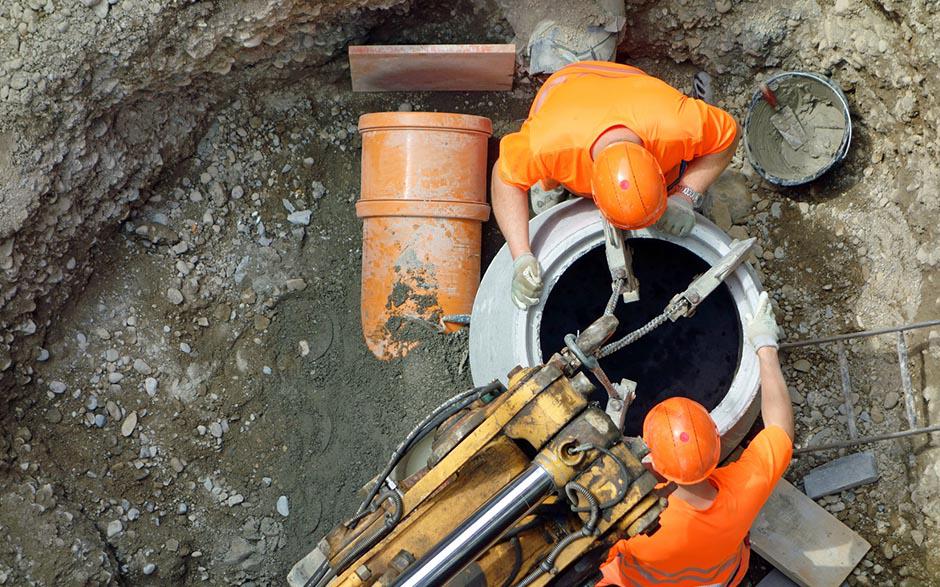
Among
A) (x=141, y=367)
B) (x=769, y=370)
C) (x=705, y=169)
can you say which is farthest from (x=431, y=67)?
(x=769, y=370)

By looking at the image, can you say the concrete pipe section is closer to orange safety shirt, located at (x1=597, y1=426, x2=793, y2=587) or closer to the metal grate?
orange safety shirt, located at (x1=597, y1=426, x2=793, y2=587)

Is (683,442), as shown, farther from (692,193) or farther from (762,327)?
(692,193)

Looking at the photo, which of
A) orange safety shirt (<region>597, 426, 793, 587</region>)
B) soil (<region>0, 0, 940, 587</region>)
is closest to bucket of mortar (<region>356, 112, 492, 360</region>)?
soil (<region>0, 0, 940, 587</region>)

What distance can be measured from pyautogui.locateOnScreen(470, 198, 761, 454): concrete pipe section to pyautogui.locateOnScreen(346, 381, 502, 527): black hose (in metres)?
0.32

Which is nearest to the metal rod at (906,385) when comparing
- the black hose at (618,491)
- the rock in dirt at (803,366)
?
the rock in dirt at (803,366)

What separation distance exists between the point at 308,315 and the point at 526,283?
141 centimetres

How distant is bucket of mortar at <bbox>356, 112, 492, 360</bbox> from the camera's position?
11.9ft

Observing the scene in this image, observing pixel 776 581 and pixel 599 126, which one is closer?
pixel 599 126

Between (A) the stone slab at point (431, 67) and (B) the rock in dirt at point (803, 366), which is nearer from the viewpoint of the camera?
(A) the stone slab at point (431, 67)

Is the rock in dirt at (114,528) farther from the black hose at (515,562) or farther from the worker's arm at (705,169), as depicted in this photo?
the worker's arm at (705,169)

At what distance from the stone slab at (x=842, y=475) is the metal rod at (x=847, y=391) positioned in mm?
123

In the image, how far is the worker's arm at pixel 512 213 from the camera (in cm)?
316

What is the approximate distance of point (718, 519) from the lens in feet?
9.28

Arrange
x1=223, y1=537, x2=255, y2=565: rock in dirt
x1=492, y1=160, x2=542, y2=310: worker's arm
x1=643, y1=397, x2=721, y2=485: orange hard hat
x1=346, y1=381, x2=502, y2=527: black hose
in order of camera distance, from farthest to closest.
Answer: x1=223, y1=537, x2=255, y2=565: rock in dirt, x1=492, y1=160, x2=542, y2=310: worker's arm, x1=643, y1=397, x2=721, y2=485: orange hard hat, x1=346, y1=381, x2=502, y2=527: black hose
